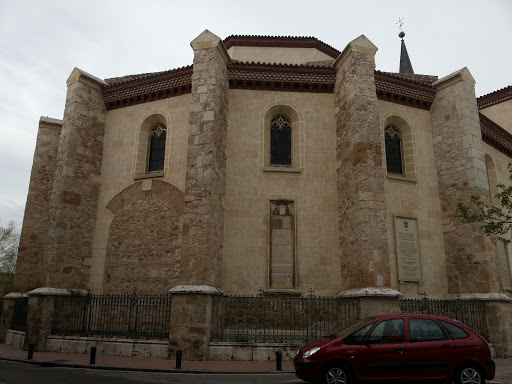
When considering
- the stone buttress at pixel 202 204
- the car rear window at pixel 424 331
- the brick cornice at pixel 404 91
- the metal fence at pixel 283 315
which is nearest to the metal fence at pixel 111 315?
the stone buttress at pixel 202 204

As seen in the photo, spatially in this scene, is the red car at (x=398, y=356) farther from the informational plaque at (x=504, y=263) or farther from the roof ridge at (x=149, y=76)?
the roof ridge at (x=149, y=76)

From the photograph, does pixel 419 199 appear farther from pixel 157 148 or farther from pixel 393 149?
pixel 157 148

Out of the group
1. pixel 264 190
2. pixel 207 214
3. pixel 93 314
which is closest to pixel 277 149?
pixel 264 190

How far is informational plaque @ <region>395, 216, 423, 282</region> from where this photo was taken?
13.8 meters

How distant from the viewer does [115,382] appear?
25.5 ft

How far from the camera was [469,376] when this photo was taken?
6.92 metres

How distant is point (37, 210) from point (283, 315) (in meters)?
11.2

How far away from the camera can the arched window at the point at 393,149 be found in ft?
50.7

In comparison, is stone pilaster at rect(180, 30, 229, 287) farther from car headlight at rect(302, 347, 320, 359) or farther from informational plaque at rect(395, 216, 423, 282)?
informational plaque at rect(395, 216, 423, 282)

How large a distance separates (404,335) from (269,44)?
53.5 ft

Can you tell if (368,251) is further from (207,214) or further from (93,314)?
(93,314)

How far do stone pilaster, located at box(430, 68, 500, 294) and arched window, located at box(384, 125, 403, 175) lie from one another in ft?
4.37

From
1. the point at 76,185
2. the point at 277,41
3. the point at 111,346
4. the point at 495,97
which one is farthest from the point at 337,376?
the point at 495,97

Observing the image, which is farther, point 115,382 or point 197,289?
point 197,289
